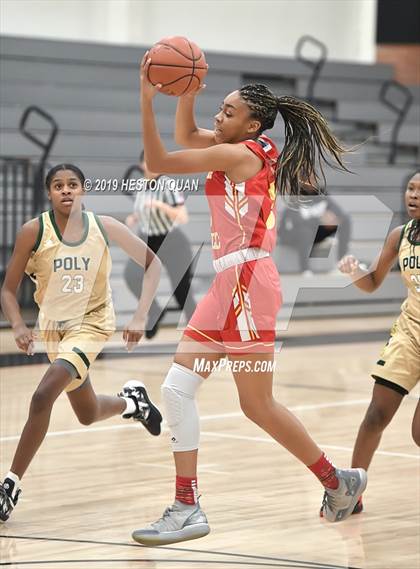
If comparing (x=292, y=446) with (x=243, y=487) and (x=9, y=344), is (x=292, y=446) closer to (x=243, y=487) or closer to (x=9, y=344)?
(x=243, y=487)

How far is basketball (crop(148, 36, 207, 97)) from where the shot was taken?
14.5ft

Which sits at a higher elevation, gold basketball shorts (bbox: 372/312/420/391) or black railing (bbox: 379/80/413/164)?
gold basketball shorts (bbox: 372/312/420/391)

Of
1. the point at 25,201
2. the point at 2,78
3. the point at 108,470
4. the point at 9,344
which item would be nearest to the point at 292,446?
the point at 108,470

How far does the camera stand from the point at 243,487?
19.1ft

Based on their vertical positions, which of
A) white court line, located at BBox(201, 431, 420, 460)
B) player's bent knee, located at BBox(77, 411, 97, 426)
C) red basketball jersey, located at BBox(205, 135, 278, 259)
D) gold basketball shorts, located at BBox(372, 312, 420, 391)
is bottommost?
white court line, located at BBox(201, 431, 420, 460)

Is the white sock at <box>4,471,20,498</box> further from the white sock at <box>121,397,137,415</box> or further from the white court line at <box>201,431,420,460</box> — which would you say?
the white court line at <box>201,431,420,460</box>

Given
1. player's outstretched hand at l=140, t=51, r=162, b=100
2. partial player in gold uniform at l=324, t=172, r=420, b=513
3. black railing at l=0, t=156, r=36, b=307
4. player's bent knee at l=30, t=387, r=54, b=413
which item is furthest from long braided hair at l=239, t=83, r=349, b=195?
black railing at l=0, t=156, r=36, b=307

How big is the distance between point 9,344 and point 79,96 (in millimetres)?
4304

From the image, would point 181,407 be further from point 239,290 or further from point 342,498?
point 342,498

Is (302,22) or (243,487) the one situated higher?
(302,22)

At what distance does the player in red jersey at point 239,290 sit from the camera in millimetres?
4480

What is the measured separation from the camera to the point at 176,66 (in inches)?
177

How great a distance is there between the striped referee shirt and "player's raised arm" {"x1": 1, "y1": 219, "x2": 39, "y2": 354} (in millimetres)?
5030
